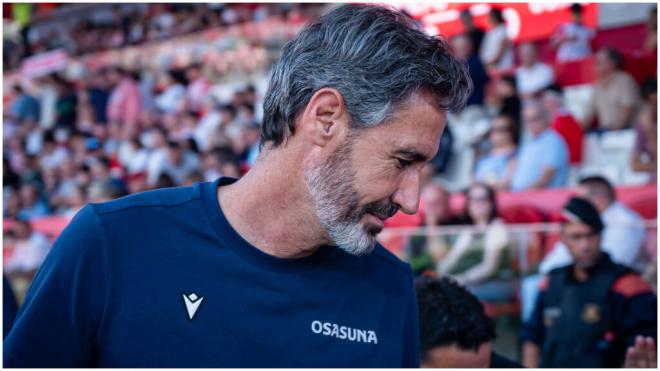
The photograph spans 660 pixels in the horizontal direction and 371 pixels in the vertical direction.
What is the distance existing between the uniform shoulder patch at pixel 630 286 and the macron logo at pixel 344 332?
98.9 inches

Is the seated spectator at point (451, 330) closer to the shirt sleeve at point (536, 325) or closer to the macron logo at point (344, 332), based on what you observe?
the macron logo at point (344, 332)

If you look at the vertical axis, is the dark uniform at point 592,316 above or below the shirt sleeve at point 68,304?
below

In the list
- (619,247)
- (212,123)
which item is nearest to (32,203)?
(212,123)

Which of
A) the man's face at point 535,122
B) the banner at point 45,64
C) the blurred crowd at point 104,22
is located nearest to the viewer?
the man's face at point 535,122

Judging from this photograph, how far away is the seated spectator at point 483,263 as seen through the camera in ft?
16.0

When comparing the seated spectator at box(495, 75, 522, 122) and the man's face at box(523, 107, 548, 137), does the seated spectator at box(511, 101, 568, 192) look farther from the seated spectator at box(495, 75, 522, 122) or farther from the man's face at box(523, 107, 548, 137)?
the seated spectator at box(495, 75, 522, 122)

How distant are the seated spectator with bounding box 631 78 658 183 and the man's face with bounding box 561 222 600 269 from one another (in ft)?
5.81

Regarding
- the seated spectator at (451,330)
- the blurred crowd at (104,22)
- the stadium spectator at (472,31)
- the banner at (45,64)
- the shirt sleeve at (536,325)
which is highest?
the blurred crowd at (104,22)

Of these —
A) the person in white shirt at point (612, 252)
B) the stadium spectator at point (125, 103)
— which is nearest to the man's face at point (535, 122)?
the person in white shirt at point (612, 252)

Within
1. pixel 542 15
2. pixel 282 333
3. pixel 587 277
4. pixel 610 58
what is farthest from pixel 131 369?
pixel 542 15

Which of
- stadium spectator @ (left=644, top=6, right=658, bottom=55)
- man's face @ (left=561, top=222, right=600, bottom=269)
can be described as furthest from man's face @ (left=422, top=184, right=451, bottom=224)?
stadium spectator @ (left=644, top=6, right=658, bottom=55)

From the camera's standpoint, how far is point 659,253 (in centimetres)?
454

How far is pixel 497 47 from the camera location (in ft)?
27.7

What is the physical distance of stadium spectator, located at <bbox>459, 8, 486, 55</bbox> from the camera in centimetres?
832
